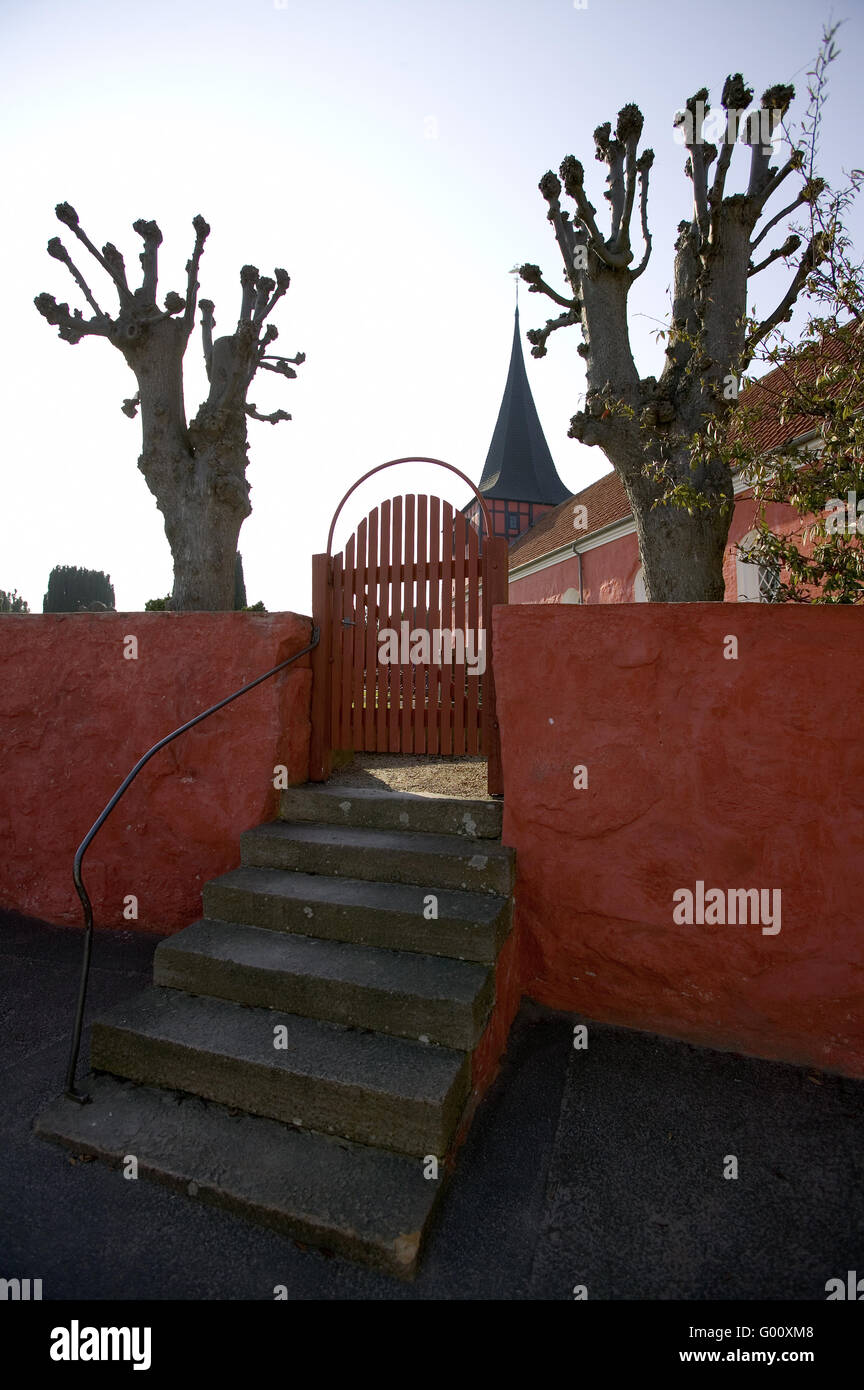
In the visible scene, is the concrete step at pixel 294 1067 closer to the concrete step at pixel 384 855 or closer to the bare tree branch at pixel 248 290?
the concrete step at pixel 384 855

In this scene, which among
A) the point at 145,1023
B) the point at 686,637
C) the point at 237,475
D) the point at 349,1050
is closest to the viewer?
the point at 349,1050

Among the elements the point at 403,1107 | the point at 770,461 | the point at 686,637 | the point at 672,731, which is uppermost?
the point at 770,461

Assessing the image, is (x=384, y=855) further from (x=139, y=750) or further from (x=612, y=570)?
(x=612, y=570)

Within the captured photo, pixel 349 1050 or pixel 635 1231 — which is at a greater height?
pixel 349 1050

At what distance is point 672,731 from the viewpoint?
3012 mm

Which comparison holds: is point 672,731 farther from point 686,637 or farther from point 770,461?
point 770,461

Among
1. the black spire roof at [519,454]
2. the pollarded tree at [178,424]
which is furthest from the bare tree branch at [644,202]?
the black spire roof at [519,454]

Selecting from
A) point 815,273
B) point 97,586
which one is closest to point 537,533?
point 97,586

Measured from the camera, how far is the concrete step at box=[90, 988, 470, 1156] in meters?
2.19

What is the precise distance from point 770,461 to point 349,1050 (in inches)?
128

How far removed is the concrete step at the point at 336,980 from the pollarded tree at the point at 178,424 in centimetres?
594

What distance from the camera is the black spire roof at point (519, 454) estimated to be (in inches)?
1102

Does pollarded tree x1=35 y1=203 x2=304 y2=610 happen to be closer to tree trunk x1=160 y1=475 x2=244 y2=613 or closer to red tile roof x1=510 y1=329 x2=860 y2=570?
tree trunk x1=160 y1=475 x2=244 y2=613

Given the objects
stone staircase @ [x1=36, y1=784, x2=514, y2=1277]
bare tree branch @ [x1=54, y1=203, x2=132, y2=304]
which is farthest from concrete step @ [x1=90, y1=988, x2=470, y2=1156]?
bare tree branch @ [x1=54, y1=203, x2=132, y2=304]
